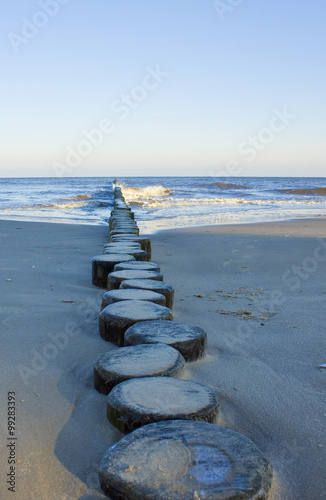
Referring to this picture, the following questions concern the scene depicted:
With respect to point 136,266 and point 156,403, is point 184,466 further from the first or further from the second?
point 136,266

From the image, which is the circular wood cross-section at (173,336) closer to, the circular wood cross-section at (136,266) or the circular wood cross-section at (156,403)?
the circular wood cross-section at (156,403)

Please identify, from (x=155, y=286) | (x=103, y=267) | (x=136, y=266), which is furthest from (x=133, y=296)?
(x=103, y=267)

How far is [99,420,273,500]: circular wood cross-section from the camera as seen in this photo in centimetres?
113

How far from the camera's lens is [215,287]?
3.72 m

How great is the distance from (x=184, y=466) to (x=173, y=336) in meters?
0.86

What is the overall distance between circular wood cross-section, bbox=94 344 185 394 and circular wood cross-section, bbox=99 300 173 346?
1.14 ft

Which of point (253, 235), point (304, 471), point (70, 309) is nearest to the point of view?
point (304, 471)

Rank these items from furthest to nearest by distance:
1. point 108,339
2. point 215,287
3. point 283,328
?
1. point 215,287
2. point 283,328
3. point 108,339

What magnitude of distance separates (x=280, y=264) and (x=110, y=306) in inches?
105

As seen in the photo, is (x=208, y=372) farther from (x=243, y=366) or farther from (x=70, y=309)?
(x=70, y=309)

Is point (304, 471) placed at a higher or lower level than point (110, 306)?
lower

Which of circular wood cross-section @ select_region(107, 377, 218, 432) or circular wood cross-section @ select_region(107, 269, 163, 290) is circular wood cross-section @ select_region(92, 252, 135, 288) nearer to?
circular wood cross-section @ select_region(107, 269, 163, 290)

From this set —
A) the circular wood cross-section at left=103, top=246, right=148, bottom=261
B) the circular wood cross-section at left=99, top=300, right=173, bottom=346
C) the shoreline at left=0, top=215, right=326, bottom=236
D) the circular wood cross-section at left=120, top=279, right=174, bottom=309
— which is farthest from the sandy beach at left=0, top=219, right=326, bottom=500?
the shoreline at left=0, top=215, right=326, bottom=236

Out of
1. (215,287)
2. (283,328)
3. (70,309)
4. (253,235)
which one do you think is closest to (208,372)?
(283,328)
